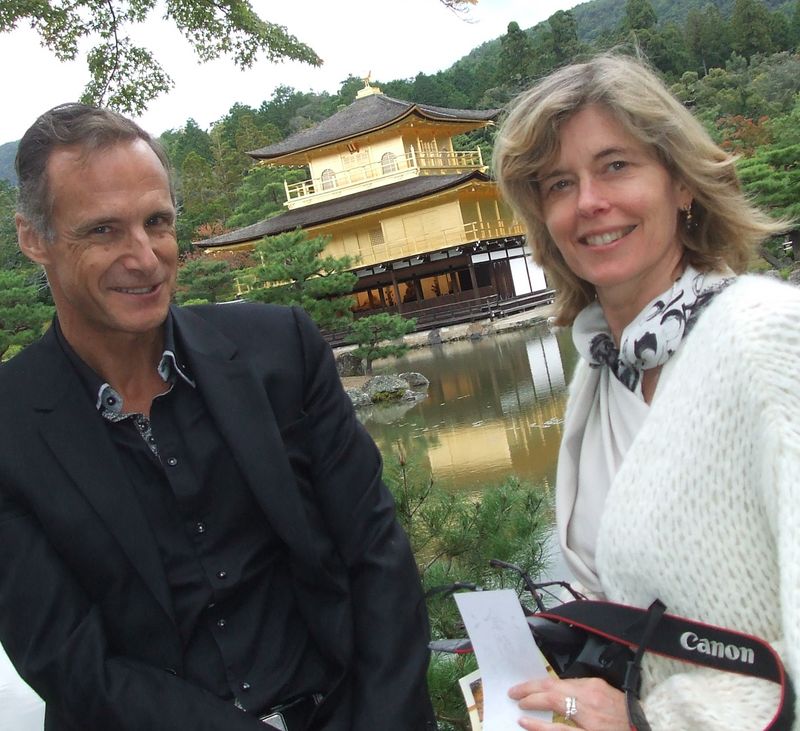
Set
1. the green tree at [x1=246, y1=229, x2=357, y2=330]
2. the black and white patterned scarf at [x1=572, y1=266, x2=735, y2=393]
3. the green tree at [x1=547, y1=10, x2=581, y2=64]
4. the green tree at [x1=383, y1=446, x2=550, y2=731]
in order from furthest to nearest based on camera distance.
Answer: the green tree at [x1=547, y1=10, x2=581, y2=64], the green tree at [x1=246, y1=229, x2=357, y2=330], the green tree at [x1=383, y1=446, x2=550, y2=731], the black and white patterned scarf at [x1=572, y1=266, x2=735, y2=393]

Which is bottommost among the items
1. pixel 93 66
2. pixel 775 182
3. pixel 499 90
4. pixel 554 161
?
pixel 775 182

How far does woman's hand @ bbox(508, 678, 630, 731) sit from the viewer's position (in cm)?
98

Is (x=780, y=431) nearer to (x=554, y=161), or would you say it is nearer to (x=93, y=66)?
(x=554, y=161)

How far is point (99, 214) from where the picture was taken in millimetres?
1235

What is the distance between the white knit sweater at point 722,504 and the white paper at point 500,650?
154 millimetres

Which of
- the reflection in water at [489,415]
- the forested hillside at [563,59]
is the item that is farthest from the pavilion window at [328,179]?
the reflection in water at [489,415]

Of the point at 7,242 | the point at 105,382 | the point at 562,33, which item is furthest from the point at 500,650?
the point at 562,33

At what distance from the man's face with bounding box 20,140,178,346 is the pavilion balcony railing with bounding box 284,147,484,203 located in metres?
19.0

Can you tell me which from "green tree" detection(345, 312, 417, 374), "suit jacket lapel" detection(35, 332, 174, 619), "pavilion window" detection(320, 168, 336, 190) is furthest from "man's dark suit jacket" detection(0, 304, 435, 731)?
"pavilion window" detection(320, 168, 336, 190)

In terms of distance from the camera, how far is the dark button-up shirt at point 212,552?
1.24 metres

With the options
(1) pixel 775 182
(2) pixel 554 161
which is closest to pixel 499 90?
(1) pixel 775 182

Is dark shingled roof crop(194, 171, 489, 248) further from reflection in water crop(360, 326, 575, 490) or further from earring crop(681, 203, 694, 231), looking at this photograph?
earring crop(681, 203, 694, 231)

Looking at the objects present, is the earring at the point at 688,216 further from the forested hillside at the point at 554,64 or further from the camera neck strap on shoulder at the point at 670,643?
the forested hillside at the point at 554,64

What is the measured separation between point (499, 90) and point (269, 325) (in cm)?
3736
